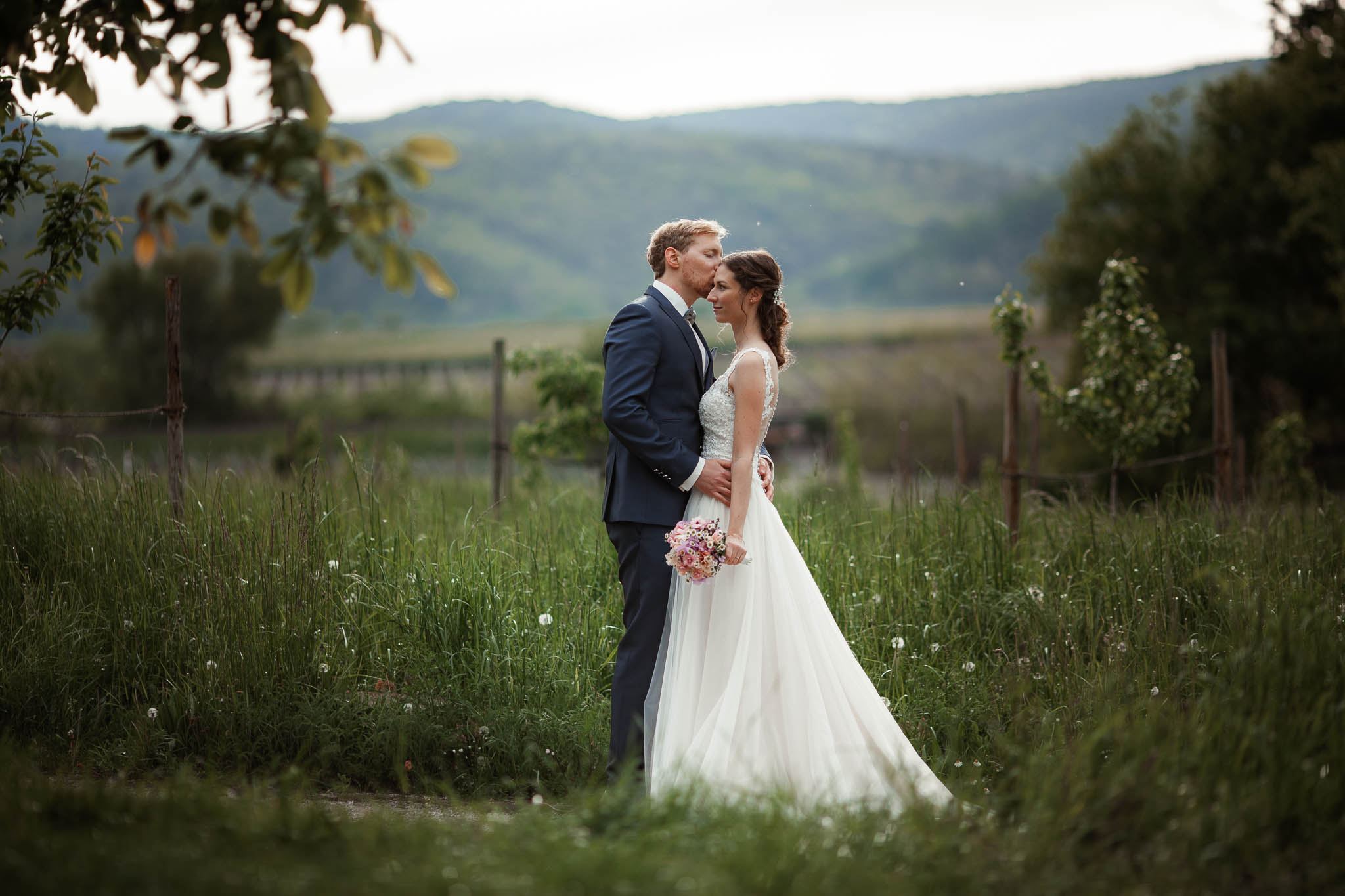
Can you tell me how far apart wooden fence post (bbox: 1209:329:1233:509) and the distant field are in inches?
3092

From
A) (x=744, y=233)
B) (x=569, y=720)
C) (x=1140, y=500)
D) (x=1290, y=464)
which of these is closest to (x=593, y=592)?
(x=569, y=720)

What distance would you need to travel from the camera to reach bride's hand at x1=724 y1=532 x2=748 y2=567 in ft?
13.5

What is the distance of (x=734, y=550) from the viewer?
4.13 metres

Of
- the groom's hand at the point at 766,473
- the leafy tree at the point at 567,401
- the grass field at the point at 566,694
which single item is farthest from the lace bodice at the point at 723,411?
the leafy tree at the point at 567,401

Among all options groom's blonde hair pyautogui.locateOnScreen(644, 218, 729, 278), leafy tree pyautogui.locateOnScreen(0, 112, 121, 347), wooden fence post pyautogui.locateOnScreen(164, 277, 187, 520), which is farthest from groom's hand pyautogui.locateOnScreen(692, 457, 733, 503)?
leafy tree pyautogui.locateOnScreen(0, 112, 121, 347)

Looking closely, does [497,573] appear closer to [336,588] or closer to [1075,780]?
[336,588]

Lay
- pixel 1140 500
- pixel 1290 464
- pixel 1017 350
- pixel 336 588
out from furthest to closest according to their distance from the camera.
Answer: pixel 1290 464 < pixel 1017 350 < pixel 1140 500 < pixel 336 588

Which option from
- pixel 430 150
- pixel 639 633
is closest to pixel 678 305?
pixel 639 633

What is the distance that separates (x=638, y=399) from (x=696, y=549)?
724 millimetres

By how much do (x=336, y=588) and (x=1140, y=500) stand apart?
5.10m

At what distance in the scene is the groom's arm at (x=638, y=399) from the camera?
4258 mm

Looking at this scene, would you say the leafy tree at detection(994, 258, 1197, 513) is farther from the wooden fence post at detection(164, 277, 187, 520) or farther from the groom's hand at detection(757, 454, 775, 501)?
the wooden fence post at detection(164, 277, 187, 520)

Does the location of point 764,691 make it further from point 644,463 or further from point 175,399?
point 175,399

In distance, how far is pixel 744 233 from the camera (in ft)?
627
